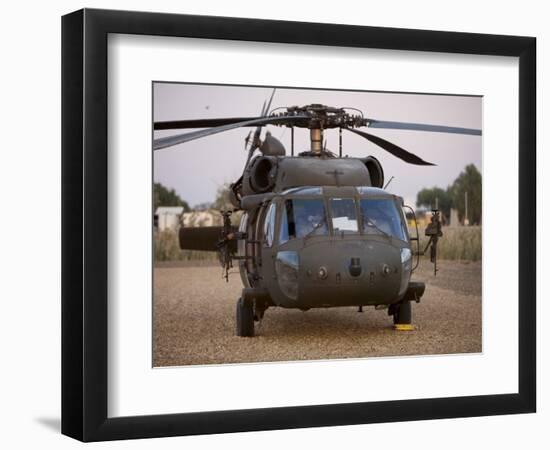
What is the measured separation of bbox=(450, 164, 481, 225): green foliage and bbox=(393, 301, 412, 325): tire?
42.0 inches

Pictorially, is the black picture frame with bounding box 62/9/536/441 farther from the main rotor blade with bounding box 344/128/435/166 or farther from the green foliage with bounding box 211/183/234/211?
the green foliage with bounding box 211/183/234/211

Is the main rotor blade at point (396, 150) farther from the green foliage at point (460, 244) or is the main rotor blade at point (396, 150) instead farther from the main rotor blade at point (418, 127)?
the green foliage at point (460, 244)

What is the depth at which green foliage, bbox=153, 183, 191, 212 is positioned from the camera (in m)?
9.31

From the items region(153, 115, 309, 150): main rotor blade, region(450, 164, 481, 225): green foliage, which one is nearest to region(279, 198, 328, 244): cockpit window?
region(153, 115, 309, 150): main rotor blade

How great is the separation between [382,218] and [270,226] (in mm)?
1173

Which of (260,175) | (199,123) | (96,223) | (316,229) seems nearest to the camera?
(96,223)

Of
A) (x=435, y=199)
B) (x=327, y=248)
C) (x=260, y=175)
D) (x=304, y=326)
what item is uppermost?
(x=260, y=175)

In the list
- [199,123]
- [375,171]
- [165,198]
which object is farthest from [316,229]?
[165,198]

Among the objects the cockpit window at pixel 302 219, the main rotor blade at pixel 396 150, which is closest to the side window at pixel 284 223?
the cockpit window at pixel 302 219

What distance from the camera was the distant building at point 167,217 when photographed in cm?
955

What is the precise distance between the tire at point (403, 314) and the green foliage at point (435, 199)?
1.00m

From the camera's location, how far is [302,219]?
452 inches

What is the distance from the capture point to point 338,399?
9625mm

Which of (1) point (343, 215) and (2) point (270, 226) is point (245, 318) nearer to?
(2) point (270, 226)
